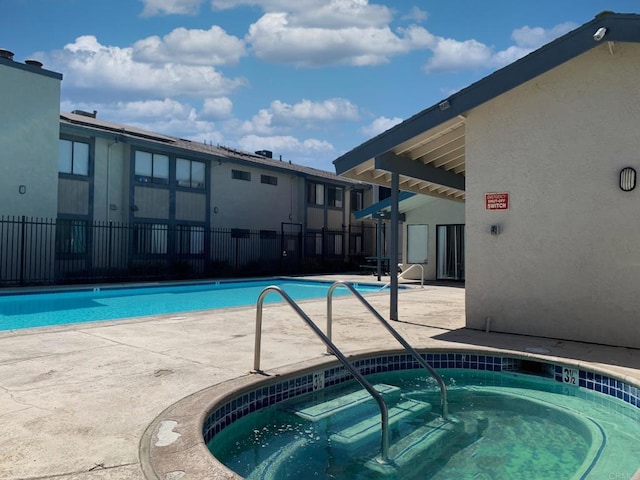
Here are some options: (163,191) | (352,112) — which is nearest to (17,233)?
(163,191)

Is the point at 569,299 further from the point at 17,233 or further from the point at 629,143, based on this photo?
the point at 17,233

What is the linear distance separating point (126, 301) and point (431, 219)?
11009 mm

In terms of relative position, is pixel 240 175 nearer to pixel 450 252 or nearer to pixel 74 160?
pixel 74 160

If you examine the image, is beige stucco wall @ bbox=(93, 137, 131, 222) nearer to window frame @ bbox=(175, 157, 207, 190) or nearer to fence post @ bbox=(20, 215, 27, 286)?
window frame @ bbox=(175, 157, 207, 190)

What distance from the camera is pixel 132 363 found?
217 inches

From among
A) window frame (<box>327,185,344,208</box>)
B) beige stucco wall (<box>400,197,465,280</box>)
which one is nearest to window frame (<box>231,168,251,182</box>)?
window frame (<box>327,185,344,208</box>)

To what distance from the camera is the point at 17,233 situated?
629 inches

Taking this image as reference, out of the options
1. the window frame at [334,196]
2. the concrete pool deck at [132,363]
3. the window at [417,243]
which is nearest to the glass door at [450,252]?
the window at [417,243]

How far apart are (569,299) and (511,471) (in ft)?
13.3

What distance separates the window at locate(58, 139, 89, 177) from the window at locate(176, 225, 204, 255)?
14.3ft

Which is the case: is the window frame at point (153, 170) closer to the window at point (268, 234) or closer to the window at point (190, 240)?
the window at point (190, 240)

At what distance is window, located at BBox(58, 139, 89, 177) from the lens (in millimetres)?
17422

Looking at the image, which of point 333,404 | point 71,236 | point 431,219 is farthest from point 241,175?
point 333,404

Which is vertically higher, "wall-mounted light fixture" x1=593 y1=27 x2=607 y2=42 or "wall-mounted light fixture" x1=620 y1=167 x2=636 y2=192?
"wall-mounted light fixture" x1=593 y1=27 x2=607 y2=42
